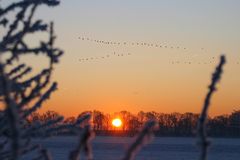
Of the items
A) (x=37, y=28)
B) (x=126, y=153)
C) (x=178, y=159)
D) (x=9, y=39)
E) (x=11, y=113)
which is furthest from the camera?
(x=178, y=159)

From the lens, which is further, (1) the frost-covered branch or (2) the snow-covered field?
(2) the snow-covered field

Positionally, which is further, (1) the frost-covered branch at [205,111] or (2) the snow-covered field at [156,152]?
(2) the snow-covered field at [156,152]

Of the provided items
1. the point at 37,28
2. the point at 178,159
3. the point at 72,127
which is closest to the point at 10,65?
the point at 37,28

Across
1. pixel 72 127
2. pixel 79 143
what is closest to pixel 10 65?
pixel 72 127

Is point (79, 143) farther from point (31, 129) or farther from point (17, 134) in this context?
point (31, 129)

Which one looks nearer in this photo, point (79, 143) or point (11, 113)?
point (11, 113)

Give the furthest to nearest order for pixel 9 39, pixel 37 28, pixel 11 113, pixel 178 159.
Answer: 1. pixel 178 159
2. pixel 37 28
3. pixel 9 39
4. pixel 11 113

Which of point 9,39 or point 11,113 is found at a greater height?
point 9,39

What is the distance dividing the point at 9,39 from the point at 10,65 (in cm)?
20

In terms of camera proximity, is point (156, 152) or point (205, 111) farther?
point (156, 152)

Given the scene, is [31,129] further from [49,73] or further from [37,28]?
[37,28]

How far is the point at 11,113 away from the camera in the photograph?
2.70 ft

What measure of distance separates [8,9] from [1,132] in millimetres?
371

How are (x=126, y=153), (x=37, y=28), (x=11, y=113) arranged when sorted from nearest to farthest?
(x=11, y=113) < (x=126, y=153) < (x=37, y=28)
